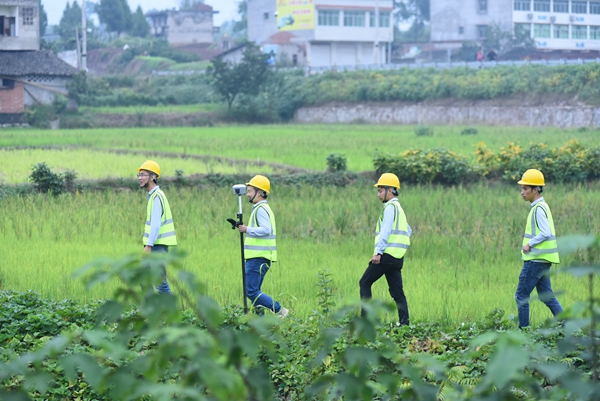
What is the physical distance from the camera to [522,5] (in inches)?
2773

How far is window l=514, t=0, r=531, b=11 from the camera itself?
230 ft

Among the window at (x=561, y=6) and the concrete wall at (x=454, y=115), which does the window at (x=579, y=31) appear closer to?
the window at (x=561, y=6)

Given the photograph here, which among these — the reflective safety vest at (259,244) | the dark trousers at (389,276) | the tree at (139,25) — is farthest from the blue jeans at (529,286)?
the tree at (139,25)

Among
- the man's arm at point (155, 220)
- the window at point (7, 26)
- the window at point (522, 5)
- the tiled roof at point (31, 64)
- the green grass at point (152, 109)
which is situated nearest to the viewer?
the man's arm at point (155, 220)

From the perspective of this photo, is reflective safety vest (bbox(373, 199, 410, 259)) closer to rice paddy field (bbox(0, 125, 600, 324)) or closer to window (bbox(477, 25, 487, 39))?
rice paddy field (bbox(0, 125, 600, 324))

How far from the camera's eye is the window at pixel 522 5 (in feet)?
230

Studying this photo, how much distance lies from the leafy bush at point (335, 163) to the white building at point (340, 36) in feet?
152

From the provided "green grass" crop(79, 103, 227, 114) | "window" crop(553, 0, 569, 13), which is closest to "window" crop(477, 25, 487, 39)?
"window" crop(553, 0, 569, 13)

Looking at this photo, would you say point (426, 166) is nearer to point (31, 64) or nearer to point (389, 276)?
point (389, 276)

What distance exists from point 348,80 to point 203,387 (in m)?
48.0

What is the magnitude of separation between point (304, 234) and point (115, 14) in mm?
81056

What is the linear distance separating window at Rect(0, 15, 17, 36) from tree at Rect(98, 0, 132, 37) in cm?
4782

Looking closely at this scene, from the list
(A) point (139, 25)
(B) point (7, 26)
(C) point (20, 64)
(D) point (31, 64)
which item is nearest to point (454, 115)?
(D) point (31, 64)

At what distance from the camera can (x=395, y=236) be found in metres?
8.41
